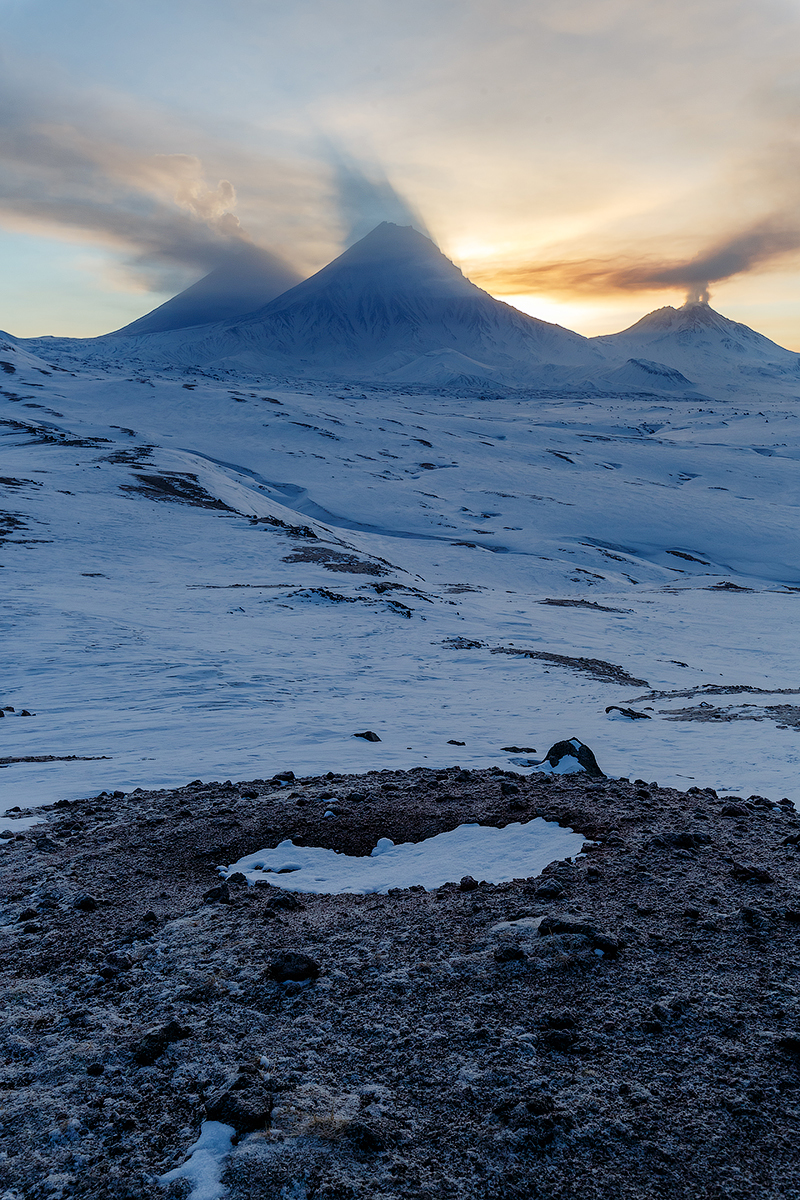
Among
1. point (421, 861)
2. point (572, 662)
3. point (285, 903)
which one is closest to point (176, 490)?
point (572, 662)

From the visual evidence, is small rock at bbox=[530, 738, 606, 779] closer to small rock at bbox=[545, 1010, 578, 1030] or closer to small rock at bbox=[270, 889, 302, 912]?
small rock at bbox=[270, 889, 302, 912]

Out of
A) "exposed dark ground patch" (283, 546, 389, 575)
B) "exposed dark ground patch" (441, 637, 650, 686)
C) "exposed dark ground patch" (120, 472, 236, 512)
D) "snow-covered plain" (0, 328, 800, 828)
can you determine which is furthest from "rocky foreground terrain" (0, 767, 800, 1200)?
"exposed dark ground patch" (120, 472, 236, 512)

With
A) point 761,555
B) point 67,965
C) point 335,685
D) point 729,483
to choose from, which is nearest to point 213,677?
point 335,685

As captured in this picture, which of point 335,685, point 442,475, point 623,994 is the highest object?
point 442,475

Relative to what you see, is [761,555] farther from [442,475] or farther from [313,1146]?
[313,1146]

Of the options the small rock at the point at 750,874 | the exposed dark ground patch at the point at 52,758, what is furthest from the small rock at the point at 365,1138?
the exposed dark ground patch at the point at 52,758

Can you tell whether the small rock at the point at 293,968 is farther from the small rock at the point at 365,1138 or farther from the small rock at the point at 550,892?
→ the small rock at the point at 550,892
